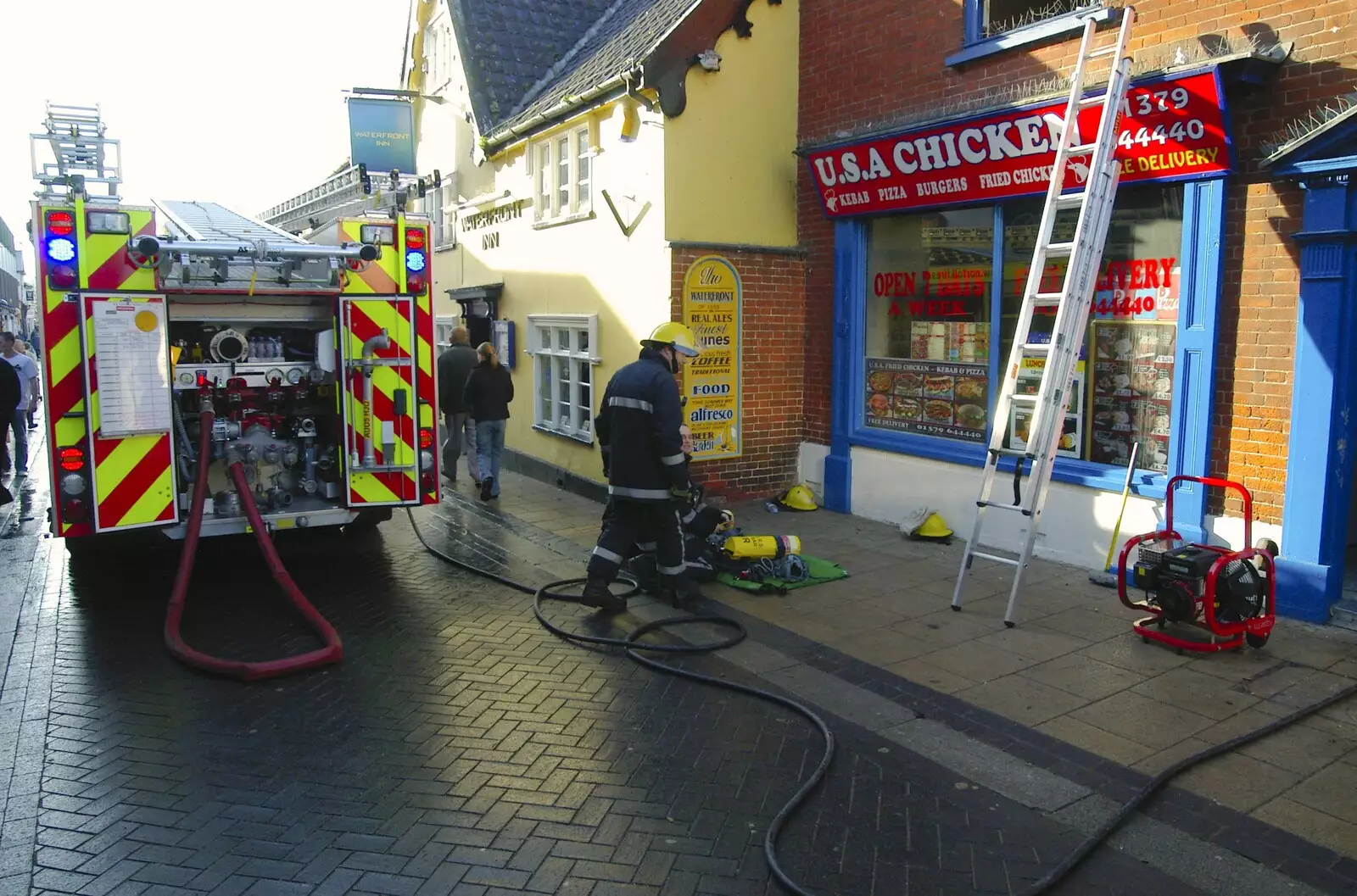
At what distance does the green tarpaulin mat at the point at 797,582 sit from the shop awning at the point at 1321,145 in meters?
3.92

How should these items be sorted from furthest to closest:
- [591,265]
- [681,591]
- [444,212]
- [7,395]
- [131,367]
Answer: [444,212]
[591,265]
[7,395]
[681,591]
[131,367]

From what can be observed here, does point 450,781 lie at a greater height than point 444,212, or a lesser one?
lesser

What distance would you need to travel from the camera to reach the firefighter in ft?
21.5

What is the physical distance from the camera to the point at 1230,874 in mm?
3584

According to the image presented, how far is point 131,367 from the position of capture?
6.51 m

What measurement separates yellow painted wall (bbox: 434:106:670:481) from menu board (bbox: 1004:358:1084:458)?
10.9ft

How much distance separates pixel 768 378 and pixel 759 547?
3.01 meters

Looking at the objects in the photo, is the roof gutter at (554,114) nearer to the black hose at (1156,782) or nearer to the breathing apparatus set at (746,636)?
the breathing apparatus set at (746,636)

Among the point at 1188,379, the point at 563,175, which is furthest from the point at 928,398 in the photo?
the point at 563,175

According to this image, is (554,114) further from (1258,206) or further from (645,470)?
(1258,206)

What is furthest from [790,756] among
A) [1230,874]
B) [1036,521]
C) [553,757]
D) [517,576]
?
[517,576]

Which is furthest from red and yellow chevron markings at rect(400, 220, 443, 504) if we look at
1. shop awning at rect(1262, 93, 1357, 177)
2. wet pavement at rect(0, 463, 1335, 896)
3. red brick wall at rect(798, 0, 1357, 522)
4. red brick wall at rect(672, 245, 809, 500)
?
shop awning at rect(1262, 93, 1357, 177)

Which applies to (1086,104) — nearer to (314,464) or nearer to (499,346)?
(314,464)

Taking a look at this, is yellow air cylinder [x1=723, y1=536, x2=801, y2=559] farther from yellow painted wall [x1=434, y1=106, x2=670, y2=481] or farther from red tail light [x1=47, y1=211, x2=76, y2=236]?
red tail light [x1=47, y1=211, x2=76, y2=236]
